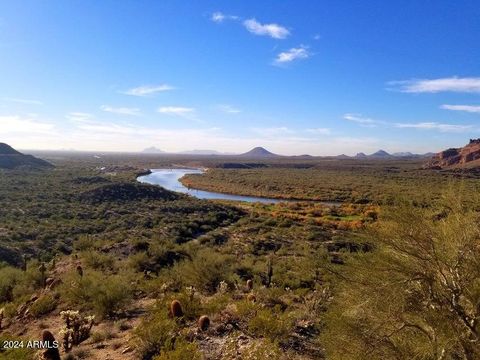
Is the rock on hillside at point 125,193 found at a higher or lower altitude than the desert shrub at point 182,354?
lower

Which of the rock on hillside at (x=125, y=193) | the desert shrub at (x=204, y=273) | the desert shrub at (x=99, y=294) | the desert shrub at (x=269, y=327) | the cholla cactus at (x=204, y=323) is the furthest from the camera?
the rock on hillside at (x=125, y=193)

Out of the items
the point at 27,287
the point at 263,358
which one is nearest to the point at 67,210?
the point at 27,287

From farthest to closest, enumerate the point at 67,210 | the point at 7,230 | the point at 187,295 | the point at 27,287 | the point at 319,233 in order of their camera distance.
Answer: the point at 67,210 → the point at 319,233 → the point at 7,230 → the point at 27,287 → the point at 187,295

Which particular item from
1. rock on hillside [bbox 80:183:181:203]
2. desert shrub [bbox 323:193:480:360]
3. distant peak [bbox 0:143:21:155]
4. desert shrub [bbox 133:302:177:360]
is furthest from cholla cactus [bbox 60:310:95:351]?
distant peak [bbox 0:143:21:155]

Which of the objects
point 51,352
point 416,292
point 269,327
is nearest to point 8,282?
point 51,352

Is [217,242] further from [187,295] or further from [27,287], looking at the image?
[187,295]

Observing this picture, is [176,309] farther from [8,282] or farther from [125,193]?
[125,193]

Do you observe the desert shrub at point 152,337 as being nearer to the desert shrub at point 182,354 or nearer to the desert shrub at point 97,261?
the desert shrub at point 182,354

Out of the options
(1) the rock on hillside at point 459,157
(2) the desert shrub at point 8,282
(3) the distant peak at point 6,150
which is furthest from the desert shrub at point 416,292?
(1) the rock on hillside at point 459,157

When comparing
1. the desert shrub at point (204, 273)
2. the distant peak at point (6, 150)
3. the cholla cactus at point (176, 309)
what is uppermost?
the distant peak at point (6, 150)
